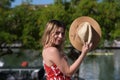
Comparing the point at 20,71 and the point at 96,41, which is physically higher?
the point at 96,41

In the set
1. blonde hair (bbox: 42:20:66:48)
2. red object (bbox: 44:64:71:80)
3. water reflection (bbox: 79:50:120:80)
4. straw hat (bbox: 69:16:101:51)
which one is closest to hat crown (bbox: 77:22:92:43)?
straw hat (bbox: 69:16:101:51)

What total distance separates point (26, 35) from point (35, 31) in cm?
57

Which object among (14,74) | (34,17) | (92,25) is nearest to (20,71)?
(14,74)

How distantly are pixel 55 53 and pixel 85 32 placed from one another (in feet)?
0.91

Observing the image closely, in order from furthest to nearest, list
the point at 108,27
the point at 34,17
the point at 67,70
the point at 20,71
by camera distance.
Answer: the point at 34,17
the point at 108,27
the point at 20,71
the point at 67,70

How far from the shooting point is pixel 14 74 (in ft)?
34.9

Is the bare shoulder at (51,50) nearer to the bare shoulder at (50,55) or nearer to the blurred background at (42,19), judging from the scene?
the bare shoulder at (50,55)

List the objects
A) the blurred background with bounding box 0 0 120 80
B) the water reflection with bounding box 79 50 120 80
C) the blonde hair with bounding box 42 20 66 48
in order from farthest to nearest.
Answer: the water reflection with bounding box 79 50 120 80
the blurred background with bounding box 0 0 120 80
the blonde hair with bounding box 42 20 66 48

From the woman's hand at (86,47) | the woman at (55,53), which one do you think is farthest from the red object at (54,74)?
the woman's hand at (86,47)

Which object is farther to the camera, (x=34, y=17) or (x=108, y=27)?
(x=34, y=17)

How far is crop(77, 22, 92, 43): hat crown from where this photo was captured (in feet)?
11.5

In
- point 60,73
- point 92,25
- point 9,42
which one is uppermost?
point 92,25

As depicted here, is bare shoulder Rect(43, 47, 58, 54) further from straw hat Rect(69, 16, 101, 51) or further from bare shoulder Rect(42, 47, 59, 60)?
straw hat Rect(69, 16, 101, 51)

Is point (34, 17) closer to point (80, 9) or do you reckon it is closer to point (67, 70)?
point (80, 9)
